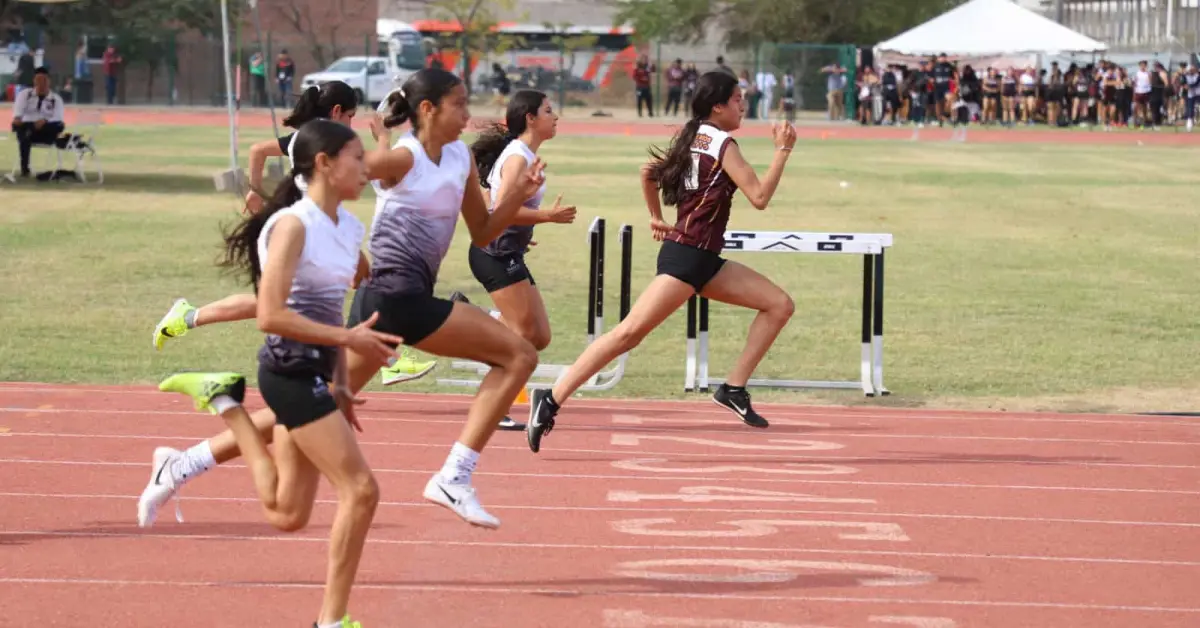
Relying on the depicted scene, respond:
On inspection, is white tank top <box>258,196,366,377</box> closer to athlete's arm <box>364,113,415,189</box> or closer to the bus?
athlete's arm <box>364,113,415,189</box>

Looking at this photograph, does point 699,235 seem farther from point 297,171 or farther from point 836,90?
point 836,90

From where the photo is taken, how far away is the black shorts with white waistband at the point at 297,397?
570 cm

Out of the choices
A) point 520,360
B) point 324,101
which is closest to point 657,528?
point 520,360

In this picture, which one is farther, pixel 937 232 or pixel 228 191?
pixel 228 191

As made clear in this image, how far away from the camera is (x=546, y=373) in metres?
11.8

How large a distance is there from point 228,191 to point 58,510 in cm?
1926

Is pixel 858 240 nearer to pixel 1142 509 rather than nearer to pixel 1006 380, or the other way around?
pixel 1006 380

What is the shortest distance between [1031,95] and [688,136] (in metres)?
45.1

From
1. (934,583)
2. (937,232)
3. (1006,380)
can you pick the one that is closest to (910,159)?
(937,232)

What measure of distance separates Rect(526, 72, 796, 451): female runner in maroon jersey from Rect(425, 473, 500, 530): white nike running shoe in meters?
2.05

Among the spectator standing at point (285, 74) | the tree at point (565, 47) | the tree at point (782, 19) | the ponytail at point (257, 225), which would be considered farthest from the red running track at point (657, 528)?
the tree at point (782, 19)

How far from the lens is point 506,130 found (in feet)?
32.8

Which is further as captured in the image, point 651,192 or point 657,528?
point 651,192

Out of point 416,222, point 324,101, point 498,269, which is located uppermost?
point 324,101
